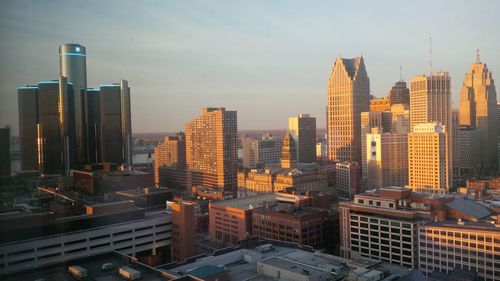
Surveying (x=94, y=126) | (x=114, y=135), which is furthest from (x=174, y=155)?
(x=94, y=126)

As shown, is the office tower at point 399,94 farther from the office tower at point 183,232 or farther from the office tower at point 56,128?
the office tower at point 56,128

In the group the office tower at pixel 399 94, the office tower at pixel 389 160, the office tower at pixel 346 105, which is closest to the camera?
the office tower at pixel 389 160

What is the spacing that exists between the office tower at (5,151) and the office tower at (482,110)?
2246cm

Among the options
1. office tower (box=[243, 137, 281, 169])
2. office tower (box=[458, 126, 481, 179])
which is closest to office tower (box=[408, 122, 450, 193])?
office tower (box=[458, 126, 481, 179])

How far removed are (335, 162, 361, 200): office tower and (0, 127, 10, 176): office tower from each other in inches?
542

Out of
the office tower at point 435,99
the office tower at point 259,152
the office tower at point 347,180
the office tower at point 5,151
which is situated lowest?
the office tower at point 347,180

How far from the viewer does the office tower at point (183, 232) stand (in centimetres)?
759

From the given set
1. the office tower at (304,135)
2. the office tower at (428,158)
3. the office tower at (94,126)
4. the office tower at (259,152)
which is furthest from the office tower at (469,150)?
the office tower at (94,126)

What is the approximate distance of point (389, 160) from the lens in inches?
Result: 661

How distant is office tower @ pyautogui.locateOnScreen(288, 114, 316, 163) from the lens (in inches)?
821

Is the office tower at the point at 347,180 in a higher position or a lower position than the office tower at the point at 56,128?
lower

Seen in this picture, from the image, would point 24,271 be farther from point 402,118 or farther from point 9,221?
point 402,118

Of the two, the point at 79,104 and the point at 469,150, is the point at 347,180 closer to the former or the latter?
the point at 469,150

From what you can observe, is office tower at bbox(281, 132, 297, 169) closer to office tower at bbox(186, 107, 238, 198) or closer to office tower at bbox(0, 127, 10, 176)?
office tower at bbox(186, 107, 238, 198)
